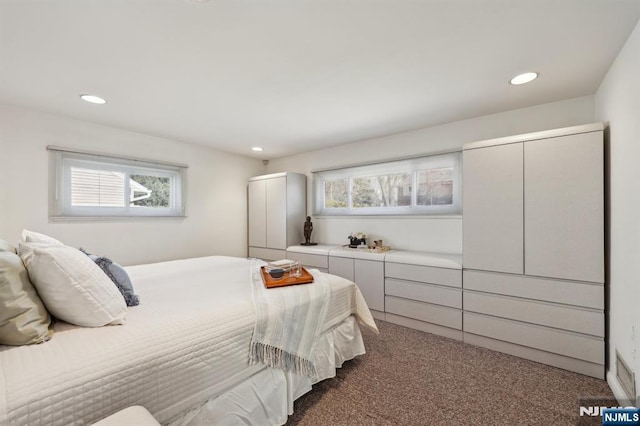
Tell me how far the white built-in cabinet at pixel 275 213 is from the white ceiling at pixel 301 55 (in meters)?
1.54

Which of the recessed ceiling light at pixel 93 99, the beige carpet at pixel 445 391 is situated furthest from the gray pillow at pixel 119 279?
the recessed ceiling light at pixel 93 99

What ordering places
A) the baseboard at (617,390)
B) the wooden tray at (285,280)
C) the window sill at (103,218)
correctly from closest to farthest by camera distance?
the baseboard at (617,390), the wooden tray at (285,280), the window sill at (103,218)

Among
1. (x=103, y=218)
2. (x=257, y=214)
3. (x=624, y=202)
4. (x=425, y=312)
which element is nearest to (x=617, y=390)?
(x=624, y=202)

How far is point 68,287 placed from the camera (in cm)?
123

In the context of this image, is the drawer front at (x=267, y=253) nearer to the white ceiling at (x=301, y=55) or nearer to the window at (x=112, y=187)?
the window at (x=112, y=187)

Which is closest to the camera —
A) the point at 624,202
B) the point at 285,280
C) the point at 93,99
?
the point at 624,202

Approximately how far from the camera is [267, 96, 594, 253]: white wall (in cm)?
261

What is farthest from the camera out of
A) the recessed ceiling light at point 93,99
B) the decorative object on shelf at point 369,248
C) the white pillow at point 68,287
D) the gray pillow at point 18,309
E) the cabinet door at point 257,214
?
the cabinet door at point 257,214

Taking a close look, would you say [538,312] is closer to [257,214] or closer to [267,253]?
[267,253]

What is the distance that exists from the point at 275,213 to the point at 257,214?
464mm

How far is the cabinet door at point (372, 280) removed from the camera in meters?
3.16

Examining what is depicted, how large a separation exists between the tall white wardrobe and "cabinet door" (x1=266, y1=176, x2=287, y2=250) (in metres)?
2.58

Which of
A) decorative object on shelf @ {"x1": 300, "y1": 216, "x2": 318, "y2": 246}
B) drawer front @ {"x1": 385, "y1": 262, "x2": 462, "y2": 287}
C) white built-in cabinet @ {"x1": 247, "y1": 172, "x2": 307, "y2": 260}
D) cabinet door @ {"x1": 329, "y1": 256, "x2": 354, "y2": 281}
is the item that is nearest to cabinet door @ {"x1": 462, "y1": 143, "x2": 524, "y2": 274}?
drawer front @ {"x1": 385, "y1": 262, "x2": 462, "y2": 287}

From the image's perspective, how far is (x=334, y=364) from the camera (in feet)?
6.35
